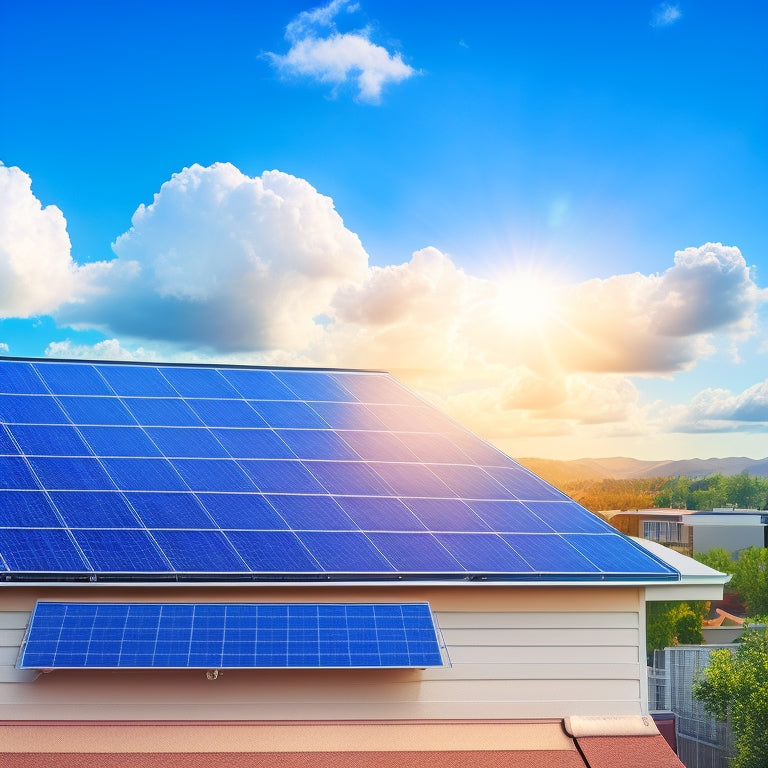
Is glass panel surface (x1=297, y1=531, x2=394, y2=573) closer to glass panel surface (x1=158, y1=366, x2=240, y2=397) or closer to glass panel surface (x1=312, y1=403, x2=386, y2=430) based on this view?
glass panel surface (x1=312, y1=403, x2=386, y2=430)

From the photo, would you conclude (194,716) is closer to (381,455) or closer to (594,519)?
(381,455)

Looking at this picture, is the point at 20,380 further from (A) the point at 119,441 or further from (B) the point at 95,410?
(A) the point at 119,441

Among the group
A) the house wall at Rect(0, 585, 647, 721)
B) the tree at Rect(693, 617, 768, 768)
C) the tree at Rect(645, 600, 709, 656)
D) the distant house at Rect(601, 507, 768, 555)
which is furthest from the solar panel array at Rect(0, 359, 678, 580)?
the distant house at Rect(601, 507, 768, 555)

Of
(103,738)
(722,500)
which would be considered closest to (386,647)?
(103,738)

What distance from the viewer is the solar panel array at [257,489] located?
11.0 meters

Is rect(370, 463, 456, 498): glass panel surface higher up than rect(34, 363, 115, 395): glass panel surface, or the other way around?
rect(34, 363, 115, 395): glass panel surface

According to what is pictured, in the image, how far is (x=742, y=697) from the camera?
90.3 ft

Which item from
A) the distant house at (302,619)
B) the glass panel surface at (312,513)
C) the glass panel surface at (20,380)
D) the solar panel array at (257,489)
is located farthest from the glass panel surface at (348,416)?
the glass panel surface at (20,380)

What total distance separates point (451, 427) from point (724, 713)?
20.2 meters

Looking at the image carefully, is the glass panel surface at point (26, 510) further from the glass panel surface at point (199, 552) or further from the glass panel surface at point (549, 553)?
the glass panel surface at point (549, 553)

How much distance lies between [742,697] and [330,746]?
71.4ft

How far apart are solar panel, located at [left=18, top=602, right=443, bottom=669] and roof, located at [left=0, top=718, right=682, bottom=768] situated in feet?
3.17

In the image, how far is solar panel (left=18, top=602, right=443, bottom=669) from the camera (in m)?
10.1

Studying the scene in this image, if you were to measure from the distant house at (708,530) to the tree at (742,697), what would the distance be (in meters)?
48.9
